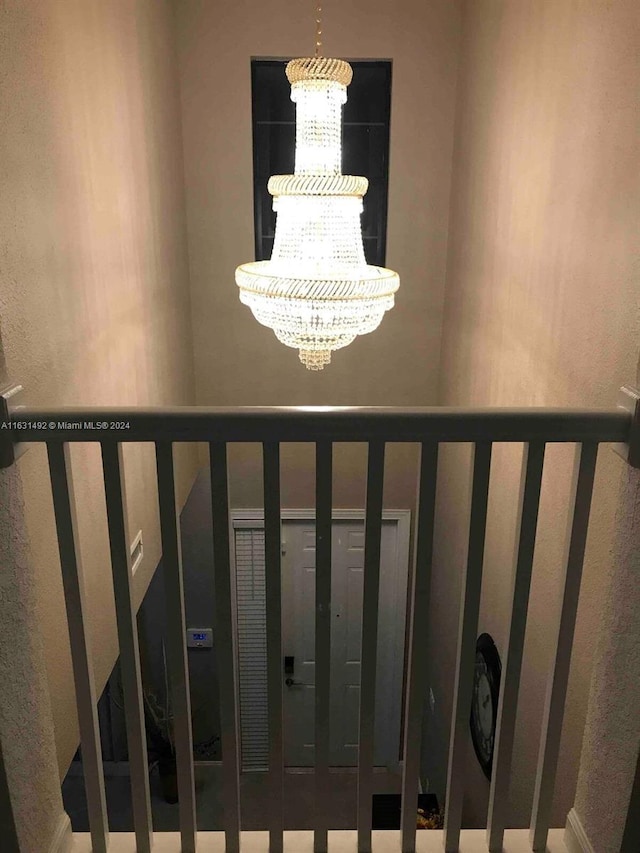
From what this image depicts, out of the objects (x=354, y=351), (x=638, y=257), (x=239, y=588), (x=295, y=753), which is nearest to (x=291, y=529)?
(x=239, y=588)

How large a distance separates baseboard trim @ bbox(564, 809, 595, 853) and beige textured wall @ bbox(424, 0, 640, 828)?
0.48m

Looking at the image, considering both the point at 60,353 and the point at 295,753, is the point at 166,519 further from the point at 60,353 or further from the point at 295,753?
the point at 295,753

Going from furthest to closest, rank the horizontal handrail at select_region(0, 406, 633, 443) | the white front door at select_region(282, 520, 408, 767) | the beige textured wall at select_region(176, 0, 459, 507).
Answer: the white front door at select_region(282, 520, 408, 767)
the beige textured wall at select_region(176, 0, 459, 507)
the horizontal handrail at select_region(0, 406, 633, 443)

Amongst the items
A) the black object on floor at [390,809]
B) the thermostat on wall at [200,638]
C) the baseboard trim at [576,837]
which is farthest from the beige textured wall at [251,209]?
the baseboard trim at [576,837]

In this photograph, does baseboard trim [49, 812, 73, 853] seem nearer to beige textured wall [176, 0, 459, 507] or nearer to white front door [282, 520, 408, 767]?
beige textured wall [176, 0, 459, 507]

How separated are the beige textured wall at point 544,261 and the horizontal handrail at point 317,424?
1.17ft

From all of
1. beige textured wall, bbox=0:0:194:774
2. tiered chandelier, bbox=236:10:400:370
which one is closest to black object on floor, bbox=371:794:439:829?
beige textured wall, bbox=0:0:194:774

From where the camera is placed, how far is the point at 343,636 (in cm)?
550

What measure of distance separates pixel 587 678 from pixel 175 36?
13.1ft

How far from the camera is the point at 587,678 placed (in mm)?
2172

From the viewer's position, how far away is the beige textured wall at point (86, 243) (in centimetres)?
190

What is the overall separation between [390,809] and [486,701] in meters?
1.38

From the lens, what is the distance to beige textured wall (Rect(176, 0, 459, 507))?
13.7ft

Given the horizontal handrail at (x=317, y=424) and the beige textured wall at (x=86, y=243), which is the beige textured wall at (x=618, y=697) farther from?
the beige textured wall at (x=86, y=243)
